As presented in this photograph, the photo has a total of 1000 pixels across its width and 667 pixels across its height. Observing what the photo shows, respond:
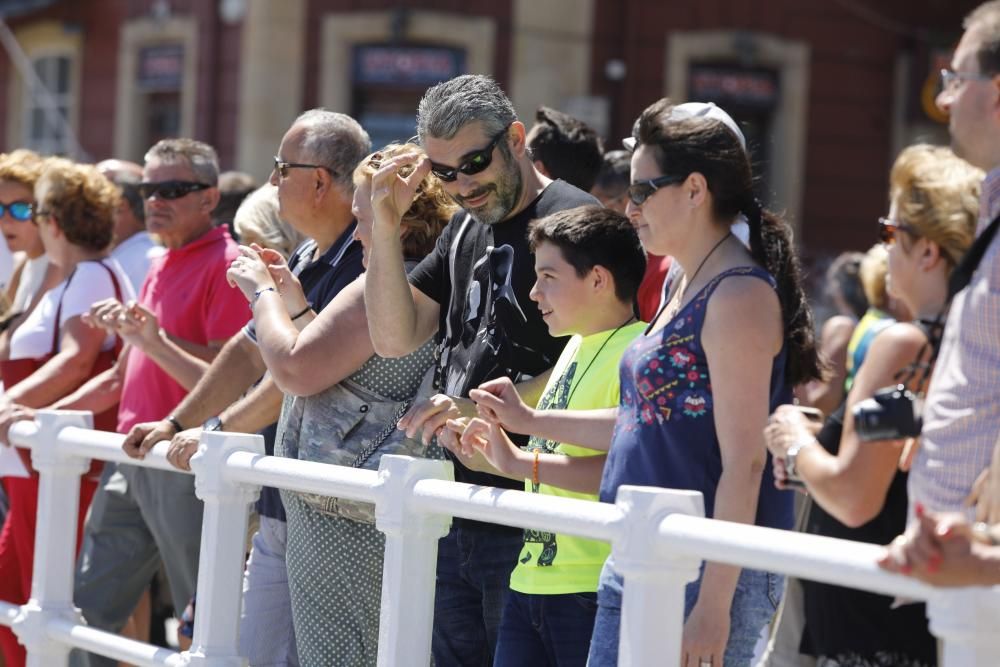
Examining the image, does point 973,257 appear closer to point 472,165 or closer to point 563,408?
point 563,408

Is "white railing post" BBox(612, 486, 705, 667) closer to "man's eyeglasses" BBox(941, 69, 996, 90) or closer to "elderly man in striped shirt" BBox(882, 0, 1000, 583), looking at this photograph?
"elderly man in striped shirt" BBox(882, 0, 1000, 583)

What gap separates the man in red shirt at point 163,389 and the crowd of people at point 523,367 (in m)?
0.01

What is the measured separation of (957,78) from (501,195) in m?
1.49

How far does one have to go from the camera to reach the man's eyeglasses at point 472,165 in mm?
3709

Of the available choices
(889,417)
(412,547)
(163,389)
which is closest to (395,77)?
(163,389)

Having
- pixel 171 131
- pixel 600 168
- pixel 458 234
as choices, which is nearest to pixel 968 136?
pixel 458 234

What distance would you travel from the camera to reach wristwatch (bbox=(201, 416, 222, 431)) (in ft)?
13.7

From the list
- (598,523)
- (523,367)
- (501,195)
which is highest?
(501,195)

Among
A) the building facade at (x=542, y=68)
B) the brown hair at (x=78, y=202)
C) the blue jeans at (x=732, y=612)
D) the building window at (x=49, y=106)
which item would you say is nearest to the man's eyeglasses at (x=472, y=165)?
the blue jeans at (x=732, y=612)

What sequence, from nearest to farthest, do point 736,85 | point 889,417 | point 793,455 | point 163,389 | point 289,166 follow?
point 889,417, point 793,455, point 289,166, point 163,389, point 736,85

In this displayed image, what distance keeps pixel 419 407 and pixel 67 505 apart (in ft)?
5.76

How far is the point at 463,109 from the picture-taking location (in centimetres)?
371

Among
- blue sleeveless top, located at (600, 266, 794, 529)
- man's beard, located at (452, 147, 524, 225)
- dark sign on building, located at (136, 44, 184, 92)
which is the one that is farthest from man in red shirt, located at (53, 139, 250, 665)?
dark sign on building, located at (136, 44, 184, 92)

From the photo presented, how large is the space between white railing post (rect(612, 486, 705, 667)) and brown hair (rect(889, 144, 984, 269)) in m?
0.69
